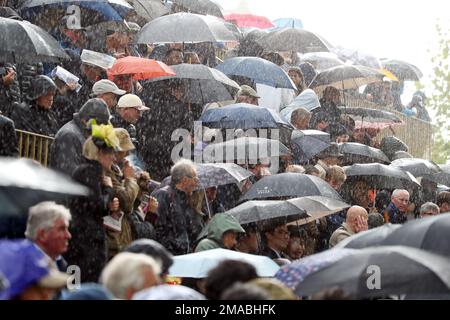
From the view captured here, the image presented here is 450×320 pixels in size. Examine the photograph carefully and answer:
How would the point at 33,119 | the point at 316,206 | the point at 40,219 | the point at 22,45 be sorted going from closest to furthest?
the point at 40,219 → the point at 33,119 → the point at 22,45 → the point at 316,206

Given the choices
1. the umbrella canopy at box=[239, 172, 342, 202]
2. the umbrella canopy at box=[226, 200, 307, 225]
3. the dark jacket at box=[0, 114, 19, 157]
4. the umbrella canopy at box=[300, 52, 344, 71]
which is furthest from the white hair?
the umbrella canopy at box=[300, 52, 344, 71]

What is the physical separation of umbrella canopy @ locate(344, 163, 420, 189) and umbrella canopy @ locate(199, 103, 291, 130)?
1494 millimetres

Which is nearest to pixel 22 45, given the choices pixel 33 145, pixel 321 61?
pixel 33 145

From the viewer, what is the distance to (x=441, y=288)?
799cm

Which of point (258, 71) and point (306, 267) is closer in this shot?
point (306, 267)

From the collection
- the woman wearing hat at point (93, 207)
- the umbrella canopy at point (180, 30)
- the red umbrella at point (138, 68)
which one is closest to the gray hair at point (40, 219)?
the woman wearing hat at point (93, 207)

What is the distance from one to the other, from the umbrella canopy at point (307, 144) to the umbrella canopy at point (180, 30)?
1723mm

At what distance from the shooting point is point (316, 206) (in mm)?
14125

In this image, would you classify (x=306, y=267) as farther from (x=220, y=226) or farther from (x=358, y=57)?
(x=358, y=57)

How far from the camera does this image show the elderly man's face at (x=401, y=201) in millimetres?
17016

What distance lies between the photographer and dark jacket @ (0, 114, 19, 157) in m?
11.2

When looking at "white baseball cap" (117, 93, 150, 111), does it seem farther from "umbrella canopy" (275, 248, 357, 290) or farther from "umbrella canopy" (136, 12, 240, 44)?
"umbrella canopy" (275, 248, 357, 290)

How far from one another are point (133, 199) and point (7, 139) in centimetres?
122
